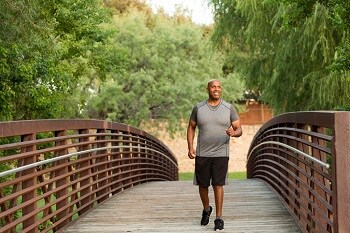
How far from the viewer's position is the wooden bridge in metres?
5.50

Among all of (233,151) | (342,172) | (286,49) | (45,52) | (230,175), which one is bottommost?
(230,175)

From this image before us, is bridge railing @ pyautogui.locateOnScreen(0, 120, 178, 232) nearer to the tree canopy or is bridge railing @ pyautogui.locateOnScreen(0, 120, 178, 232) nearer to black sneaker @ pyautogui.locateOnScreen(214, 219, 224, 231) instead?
black sneaker @ pyautogui.locateOnScreen(214, 219, 224, 231)

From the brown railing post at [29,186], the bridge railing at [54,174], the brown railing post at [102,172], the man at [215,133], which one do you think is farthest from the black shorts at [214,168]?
the brown railing post at [102,172]

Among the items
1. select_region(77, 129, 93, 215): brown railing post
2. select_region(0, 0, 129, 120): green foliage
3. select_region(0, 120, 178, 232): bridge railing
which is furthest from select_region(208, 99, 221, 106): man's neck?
select_region(0, 0, 129, 120): green foliage

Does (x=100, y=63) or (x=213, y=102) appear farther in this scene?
(x=100, y=63)

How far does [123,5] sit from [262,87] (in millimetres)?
30797

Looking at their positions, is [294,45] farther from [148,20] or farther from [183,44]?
[148,20]

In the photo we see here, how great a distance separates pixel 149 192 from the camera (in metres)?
12.1

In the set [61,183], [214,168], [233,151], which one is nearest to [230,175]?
[233,151]

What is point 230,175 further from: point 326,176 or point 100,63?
point 326,176

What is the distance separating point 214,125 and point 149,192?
16.4ft

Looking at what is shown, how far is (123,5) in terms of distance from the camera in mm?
49812

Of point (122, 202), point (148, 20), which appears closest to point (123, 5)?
point (148, 20)

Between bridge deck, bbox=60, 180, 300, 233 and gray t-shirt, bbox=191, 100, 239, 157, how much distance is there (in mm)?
825
